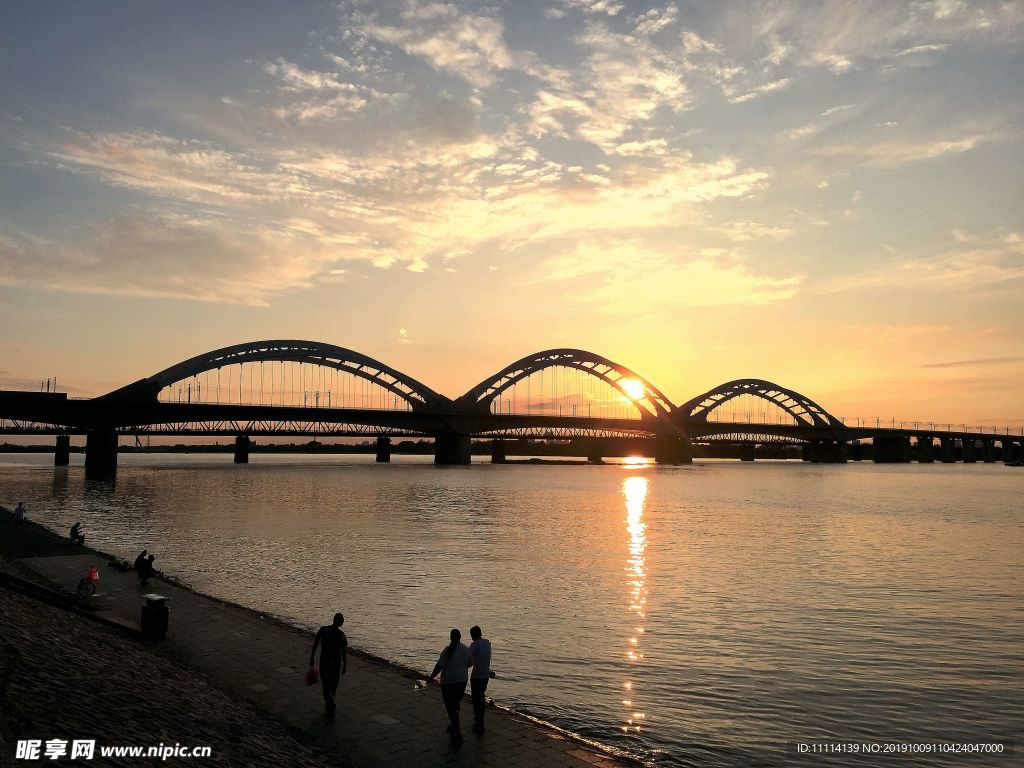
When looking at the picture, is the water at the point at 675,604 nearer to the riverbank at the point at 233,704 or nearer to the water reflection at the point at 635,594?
the water reflection at the point at 635,594

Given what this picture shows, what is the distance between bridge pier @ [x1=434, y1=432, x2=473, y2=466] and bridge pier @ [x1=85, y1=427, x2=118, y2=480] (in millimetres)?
60612

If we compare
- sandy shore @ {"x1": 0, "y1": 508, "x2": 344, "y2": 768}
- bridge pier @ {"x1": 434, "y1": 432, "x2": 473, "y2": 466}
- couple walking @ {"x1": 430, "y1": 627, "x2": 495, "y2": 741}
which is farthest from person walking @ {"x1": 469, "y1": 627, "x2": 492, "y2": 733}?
bridge pier @ {"x1": 434, "y1": 432, "x2": 473, "y2": 466}

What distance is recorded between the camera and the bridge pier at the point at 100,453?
92.8 meters

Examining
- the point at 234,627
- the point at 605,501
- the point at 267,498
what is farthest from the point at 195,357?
the point at 234,627

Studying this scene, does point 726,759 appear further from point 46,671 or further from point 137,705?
point 46,671

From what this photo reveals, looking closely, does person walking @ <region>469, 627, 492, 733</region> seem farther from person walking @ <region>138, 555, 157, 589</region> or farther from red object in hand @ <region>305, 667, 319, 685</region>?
person walking @ <region>138, 555, 157, 589</region>

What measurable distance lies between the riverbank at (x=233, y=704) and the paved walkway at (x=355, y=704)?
0.03m

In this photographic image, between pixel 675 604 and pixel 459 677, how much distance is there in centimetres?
1439

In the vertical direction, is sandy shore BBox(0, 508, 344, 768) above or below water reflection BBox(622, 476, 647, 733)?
above

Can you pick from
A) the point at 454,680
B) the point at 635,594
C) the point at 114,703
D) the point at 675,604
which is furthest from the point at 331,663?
the point at 635,594

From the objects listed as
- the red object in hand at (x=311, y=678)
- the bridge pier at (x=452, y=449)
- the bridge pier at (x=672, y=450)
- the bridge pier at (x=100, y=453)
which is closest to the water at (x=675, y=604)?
the red object in hand at (x=311, y=678)

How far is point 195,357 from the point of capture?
11838 centimetres

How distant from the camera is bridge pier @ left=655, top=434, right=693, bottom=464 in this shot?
593 feet

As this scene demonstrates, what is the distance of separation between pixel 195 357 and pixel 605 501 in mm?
75443
